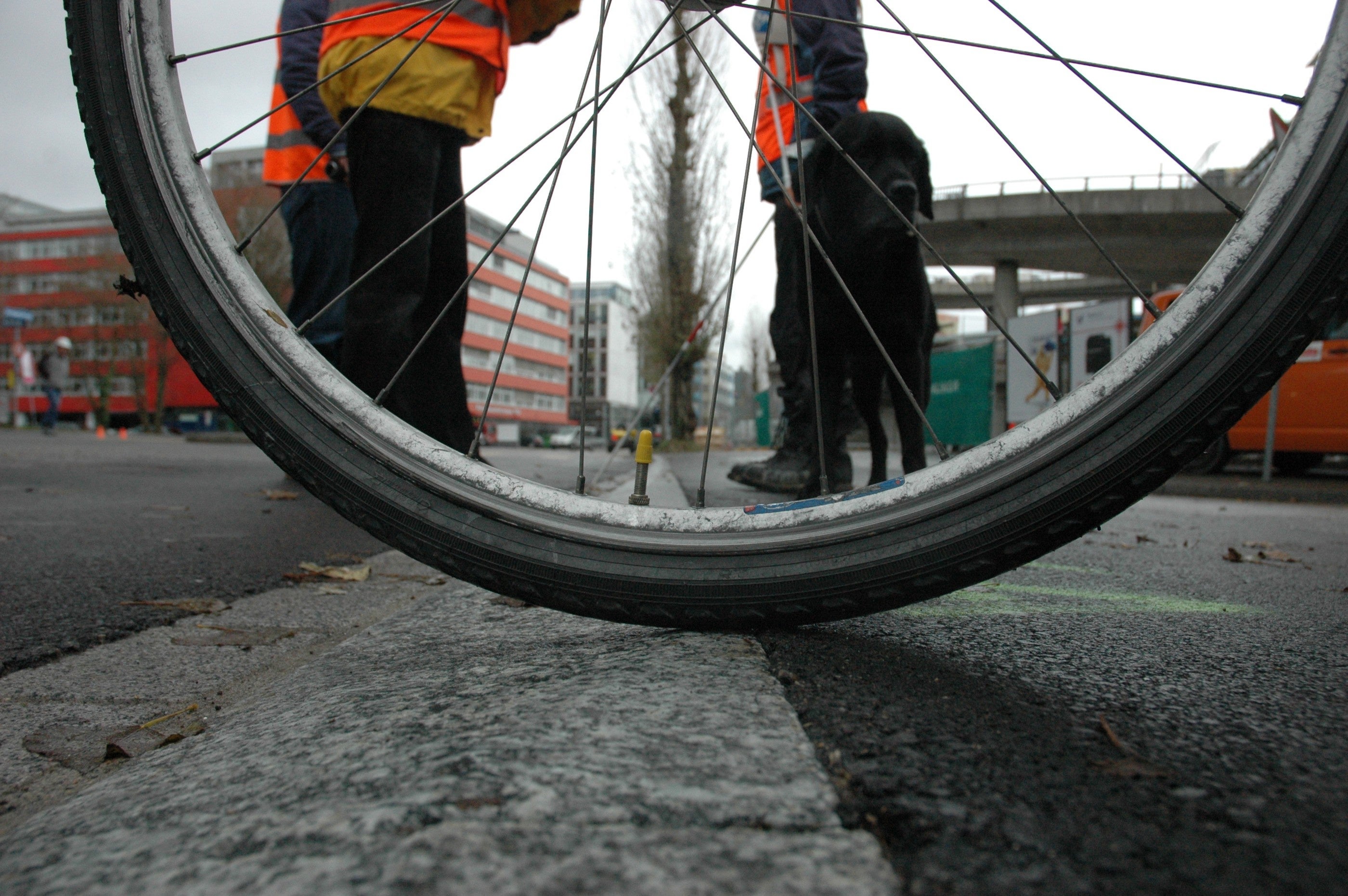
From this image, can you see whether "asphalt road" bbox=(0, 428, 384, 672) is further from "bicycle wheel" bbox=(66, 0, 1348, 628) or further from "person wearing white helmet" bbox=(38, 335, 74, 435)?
"person wearing white helmet" bbox=(38, 335, 74, 435)

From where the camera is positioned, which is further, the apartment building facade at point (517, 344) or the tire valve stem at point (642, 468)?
the apartment building facade at point (517, 344)

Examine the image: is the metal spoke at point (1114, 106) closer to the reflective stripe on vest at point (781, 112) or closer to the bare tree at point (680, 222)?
the reflective stripe on vest at point (781, 112)

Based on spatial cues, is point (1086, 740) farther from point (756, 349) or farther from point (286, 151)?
point (756, 349)

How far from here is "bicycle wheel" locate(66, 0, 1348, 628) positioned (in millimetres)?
844

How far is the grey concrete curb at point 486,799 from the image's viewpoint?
0.48 meters

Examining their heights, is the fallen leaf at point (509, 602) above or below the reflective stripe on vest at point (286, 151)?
below

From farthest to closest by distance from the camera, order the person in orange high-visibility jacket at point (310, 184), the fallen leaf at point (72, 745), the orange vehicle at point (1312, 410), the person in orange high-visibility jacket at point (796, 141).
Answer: the orange vehicle at point (1312, 410), the person in orange high-visibility jacket at point (310, 184), the person in orange high-visibility jacket at point (796, 141), the fallen leaf at point (72, 745)

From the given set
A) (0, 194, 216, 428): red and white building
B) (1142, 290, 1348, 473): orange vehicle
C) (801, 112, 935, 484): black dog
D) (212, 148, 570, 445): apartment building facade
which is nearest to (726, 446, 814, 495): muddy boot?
(801, 112, 935, 484): black dog

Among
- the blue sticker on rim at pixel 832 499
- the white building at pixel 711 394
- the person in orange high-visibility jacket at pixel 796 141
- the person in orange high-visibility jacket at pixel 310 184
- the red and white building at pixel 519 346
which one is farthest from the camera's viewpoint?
the red and white building at pixel 519 346

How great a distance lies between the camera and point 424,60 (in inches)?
75.3

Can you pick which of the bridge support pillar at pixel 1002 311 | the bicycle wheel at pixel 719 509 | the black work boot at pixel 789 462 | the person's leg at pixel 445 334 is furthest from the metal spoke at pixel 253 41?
the bridge support pillar at pixel 1002 311

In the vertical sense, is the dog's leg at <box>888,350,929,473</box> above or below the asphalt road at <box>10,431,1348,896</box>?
above

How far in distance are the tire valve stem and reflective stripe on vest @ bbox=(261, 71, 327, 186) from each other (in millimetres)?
2686

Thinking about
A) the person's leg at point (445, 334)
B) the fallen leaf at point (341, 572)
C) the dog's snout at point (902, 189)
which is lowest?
the fallen leaf at point (341, 572)
